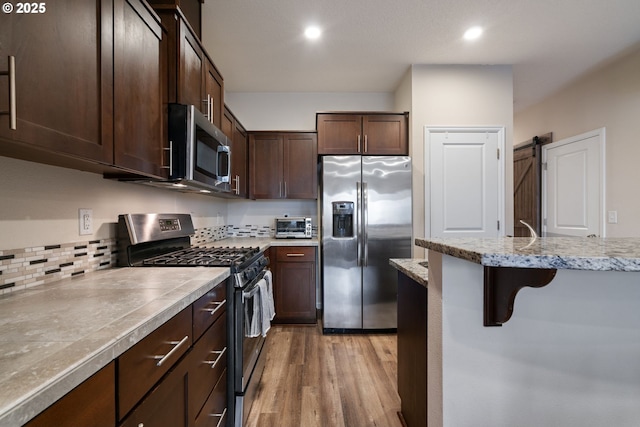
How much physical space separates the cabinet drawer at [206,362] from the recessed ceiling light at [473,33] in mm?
2874

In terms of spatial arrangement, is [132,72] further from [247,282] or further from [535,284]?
[535,284]

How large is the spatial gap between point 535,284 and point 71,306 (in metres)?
1.43

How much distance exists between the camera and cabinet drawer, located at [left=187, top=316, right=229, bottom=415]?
1.09 metres

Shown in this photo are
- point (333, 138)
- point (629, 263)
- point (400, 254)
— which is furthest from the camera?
point (333, 138)

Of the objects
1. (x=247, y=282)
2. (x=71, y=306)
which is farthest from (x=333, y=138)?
(x=71, y=306)

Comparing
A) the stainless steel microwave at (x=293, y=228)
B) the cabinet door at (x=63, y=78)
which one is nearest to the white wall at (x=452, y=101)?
the stainless steel microwave at (x=293, y=228)

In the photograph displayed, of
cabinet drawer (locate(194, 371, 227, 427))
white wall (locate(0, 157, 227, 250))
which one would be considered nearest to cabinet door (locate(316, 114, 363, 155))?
white wall (locate(0, 157, 227, 250))

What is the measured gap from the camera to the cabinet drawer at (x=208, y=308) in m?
1.13

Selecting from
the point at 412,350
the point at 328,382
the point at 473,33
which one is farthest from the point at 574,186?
the point at 328,382

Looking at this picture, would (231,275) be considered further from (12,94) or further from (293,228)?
(293,228)

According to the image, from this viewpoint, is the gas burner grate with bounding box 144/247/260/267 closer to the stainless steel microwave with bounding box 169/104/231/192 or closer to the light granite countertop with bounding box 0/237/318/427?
the light granite countertop with bounding box 0/237/318/427

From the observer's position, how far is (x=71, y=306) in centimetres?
88

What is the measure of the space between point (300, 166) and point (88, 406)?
2.95 meters

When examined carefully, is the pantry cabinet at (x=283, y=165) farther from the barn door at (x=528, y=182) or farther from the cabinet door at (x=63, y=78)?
the barn door at (x=528, y=182)
